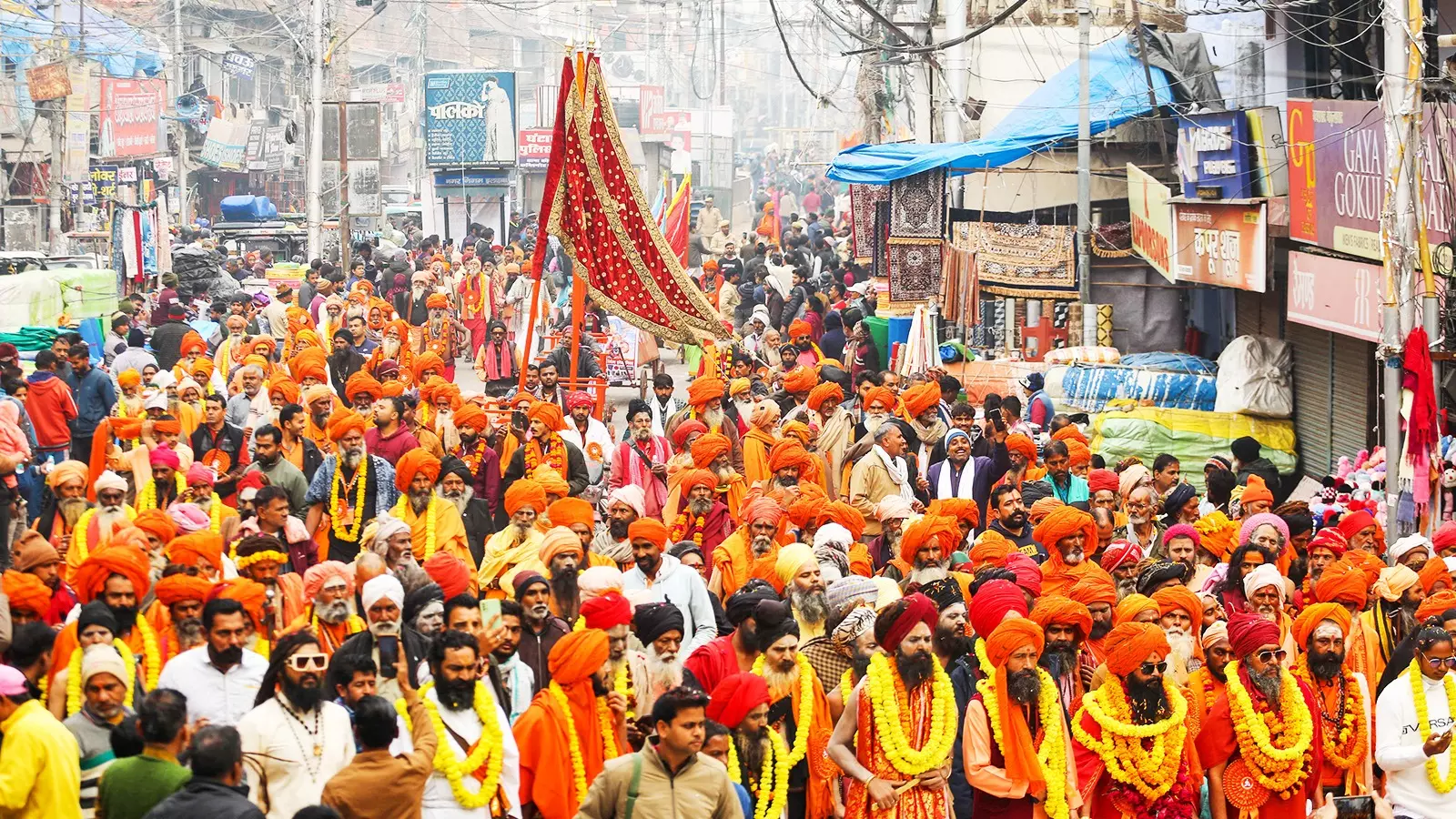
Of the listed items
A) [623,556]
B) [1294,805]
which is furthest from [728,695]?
[623,556]

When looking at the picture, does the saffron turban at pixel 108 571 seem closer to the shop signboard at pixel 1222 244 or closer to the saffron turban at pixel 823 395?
the saffron turban at pixel 823 395

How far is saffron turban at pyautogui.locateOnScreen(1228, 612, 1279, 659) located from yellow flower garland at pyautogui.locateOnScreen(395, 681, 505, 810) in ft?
8.69

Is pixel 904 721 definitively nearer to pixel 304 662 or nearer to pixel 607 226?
pixel 304 662

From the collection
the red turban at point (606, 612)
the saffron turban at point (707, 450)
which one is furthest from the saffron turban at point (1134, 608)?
the saffron turban at point (707, 450)

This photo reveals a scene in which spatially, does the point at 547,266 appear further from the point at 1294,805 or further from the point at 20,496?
the point at 1294,805

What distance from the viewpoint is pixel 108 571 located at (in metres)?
8.09

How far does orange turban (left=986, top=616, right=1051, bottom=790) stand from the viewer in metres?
6.95

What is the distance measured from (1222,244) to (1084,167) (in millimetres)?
2322

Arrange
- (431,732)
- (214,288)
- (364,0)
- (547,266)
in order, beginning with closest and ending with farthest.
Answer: (431,732)
(214,288)
(547,266)
(364,0)

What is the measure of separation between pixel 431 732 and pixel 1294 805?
3080 millimetres

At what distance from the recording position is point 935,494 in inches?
470

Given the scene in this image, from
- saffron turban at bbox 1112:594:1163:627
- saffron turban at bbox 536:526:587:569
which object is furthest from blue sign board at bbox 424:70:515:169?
saffron turban at bbox 1112:594:1163:627

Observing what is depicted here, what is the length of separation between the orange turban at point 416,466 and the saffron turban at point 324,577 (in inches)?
87.3

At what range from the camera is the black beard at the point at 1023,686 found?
698 centimetres
